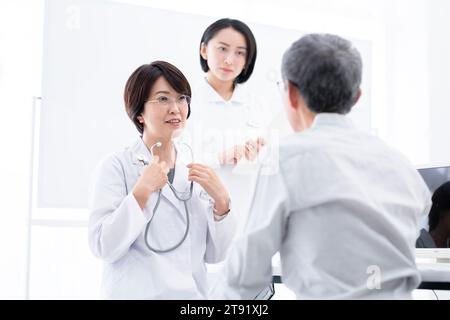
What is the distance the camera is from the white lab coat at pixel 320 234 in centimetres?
84

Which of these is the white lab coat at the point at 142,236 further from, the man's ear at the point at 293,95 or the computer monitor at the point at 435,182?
the computer monitor at the point at 435,182

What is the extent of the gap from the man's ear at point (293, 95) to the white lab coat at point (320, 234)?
0.31ft

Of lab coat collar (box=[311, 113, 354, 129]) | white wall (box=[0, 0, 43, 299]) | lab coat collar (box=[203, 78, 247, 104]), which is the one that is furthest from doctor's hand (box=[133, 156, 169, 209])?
white wall (box=[0, 0, 43, 299])

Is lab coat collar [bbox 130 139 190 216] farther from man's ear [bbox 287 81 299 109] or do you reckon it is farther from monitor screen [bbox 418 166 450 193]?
monitor screen [bbox 418 166 450 193]

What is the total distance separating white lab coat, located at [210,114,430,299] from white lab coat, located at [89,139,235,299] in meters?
0.34

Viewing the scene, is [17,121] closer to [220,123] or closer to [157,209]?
[220,123]

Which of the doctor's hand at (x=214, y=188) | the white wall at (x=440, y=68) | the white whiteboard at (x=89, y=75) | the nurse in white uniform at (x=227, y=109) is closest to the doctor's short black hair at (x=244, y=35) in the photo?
the nurse in white uniform at (x=227, y=109)

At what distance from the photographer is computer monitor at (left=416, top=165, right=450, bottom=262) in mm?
1643

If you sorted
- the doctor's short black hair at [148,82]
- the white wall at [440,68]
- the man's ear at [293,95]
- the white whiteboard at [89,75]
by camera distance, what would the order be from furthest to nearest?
1. the white wall at [440,68]
2. the white whiteboard at [89,75]
3. the doctor's short black hair at [148,82]
4. the man's ear at [293,95]

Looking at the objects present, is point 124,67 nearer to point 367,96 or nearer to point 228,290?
point 367,96

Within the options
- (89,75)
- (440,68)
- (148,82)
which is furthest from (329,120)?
(440,68)

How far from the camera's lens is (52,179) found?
70.6 inches

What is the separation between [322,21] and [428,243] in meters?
1.08
